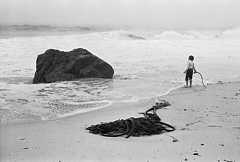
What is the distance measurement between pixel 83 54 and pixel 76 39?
28.9 metres

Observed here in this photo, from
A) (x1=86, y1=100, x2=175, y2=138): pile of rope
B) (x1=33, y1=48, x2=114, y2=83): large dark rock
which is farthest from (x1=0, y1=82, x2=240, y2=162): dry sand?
(x1=33, y1=48, x2=114, y2=83): large dark rock

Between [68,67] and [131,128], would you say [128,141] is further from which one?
[68,67]

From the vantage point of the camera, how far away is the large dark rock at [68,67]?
57.9 feet

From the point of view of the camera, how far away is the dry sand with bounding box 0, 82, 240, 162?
646cm

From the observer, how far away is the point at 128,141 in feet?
24.1

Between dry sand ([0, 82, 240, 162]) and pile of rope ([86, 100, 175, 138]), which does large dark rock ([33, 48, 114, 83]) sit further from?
pile of rope ([86, 100, 175, 138])

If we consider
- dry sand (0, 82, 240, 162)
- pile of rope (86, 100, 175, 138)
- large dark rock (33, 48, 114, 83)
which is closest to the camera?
dry sand (0, 82, 240, 162)

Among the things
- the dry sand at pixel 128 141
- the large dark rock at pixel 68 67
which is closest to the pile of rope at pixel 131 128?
the dry sand at pixel 128 141

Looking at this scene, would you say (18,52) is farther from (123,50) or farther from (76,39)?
(76,39)

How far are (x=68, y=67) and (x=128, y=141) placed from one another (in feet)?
36.0

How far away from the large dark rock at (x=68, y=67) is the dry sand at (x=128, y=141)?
7.30 m

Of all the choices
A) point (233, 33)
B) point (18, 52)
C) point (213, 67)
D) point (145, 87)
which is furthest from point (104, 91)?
point (233, 33)

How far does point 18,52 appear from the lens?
33.2 meters

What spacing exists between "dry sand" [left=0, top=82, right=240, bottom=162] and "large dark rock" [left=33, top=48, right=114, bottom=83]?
287 inches
